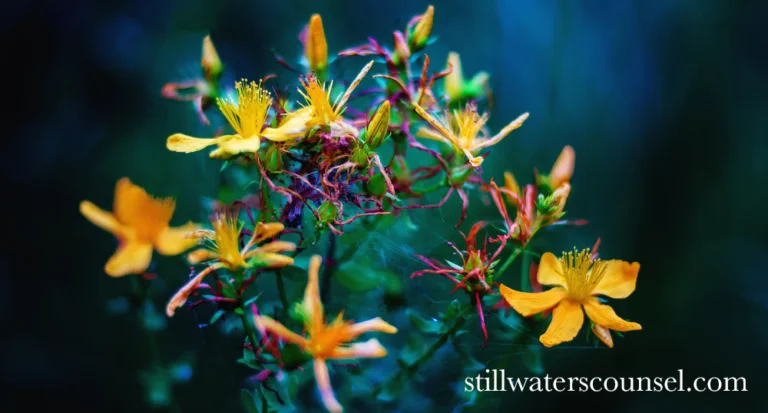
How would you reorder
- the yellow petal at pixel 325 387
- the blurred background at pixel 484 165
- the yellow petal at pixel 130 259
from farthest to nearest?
the blurred background at pixel 484 165 < the yellow petal at pixel 130 259 < the yellow petal at pixel 325 387

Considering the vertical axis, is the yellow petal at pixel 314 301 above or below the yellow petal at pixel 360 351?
above

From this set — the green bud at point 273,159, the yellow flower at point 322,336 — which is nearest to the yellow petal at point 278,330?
the yellow flower at point 322,336

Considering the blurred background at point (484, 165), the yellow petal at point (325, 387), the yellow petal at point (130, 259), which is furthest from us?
the blurred background at point (484, 165)

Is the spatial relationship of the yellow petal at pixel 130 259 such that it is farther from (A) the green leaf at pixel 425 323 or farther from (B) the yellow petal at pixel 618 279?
(B) the yellow petal at pixel 618 279

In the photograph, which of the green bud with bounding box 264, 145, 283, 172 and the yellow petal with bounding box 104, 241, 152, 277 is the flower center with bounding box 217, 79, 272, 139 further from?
the yellow petal with bounding box 104, 241, 152, 277

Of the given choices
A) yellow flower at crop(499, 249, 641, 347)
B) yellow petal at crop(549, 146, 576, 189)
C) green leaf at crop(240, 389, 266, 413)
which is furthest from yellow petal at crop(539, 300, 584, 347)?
green leaf at crop(240, 389, 266, 413)

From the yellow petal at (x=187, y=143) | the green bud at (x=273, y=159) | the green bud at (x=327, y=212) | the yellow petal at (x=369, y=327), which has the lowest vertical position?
the yellow petal at (x=369, y=327)

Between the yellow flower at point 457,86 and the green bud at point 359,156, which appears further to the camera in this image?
the yellow flower at point 457,86

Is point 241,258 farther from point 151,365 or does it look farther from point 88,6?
point 88,6
